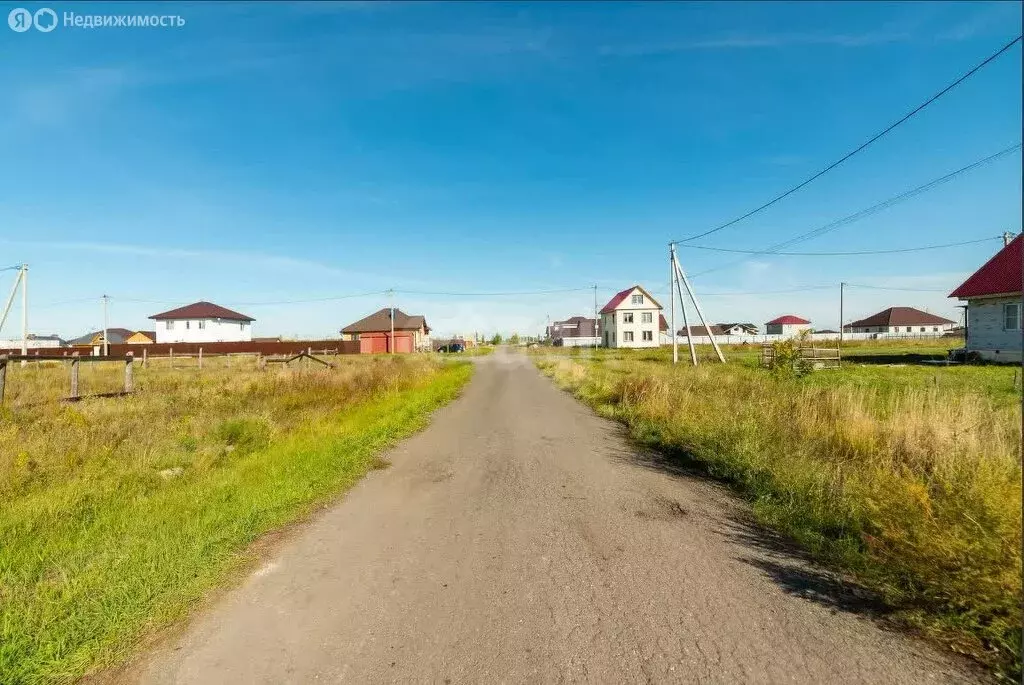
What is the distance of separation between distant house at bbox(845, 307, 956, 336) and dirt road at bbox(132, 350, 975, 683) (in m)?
112

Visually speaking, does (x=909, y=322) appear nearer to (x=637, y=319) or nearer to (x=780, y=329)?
(x=780, y=329)

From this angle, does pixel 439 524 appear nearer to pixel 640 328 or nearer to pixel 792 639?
pixel 792 639

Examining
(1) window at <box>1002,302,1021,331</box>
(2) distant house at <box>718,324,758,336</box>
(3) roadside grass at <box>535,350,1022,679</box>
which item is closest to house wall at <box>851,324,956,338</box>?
(2) distant house at <box>718,324,758,336</box>

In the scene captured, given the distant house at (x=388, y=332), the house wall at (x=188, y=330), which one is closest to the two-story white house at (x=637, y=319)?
the distant house at (x=388, y=332)

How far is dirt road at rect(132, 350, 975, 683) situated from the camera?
2.77 metres

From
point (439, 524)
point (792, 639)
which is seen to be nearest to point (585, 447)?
point (439, 524)

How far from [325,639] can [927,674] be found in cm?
366

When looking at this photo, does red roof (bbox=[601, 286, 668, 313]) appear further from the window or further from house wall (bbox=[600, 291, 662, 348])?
the window

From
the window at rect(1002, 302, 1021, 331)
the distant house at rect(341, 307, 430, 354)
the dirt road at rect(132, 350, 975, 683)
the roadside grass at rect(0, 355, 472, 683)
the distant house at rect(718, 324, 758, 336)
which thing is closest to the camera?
the dirt road at rect(132, 350, 975, 683)

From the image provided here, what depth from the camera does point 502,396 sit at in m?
17.9

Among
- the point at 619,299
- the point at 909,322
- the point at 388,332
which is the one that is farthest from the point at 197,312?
the point at 909,322

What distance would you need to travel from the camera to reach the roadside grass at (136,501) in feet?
10.7

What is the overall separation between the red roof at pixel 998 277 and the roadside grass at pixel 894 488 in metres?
20.5

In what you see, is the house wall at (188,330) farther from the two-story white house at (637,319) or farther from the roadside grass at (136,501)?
the roadside grass at (136,501)
